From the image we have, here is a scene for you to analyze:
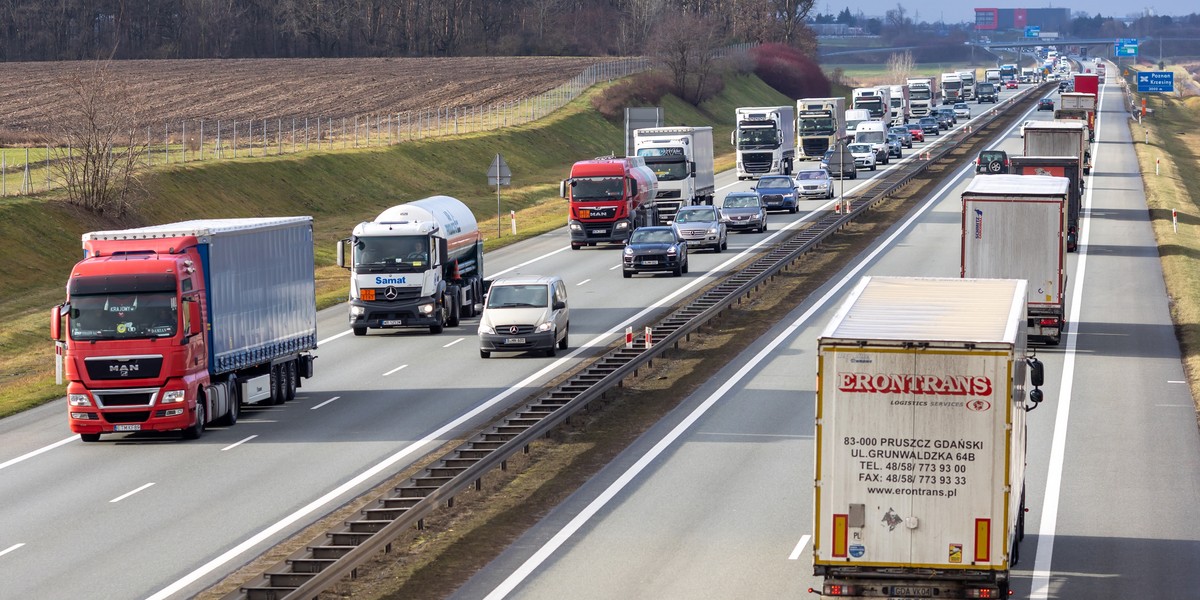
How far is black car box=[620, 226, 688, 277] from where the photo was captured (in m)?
47.9

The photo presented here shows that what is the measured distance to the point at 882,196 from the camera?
71938 millimetres

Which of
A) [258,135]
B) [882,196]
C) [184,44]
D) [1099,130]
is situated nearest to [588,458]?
[882,196]

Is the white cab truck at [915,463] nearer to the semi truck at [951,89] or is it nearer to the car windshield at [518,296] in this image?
the car windshield at [518,296]

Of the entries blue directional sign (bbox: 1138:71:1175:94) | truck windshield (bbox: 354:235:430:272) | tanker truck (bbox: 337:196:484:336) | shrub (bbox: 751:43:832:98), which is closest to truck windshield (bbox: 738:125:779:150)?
tanker truck (bbox: 337:196:484:336)

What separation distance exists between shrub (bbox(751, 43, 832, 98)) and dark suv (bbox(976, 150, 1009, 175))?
78.5m

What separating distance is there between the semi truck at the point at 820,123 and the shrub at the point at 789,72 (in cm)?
5533

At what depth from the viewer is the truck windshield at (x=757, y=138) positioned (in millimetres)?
81312

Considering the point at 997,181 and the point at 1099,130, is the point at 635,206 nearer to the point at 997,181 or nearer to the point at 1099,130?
the point at 997,181


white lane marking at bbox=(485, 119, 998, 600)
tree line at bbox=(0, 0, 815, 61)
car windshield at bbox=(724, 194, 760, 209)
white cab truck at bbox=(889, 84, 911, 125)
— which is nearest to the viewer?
white lane marking at bbox=(485, 119, 998, 600)

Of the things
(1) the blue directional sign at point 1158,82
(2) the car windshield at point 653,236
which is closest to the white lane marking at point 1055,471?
(2) the car windshield at point 653,236

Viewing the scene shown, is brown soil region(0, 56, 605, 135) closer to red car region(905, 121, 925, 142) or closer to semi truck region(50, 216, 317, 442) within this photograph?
red car region(905, 121, 925, 142)

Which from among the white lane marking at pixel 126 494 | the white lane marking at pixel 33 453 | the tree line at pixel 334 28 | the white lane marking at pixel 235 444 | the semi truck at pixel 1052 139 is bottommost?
the white lane marking at pixel 33 453

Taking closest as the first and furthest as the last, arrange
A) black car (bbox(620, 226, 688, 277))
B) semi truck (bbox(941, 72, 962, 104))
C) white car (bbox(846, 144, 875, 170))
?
black car (bbox(620, 226, 688, 277))
white car (bbox(846, 144, 875, 170))
semi truck (bbox(941, 72, 962, 104))

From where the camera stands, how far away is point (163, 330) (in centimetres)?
2612
